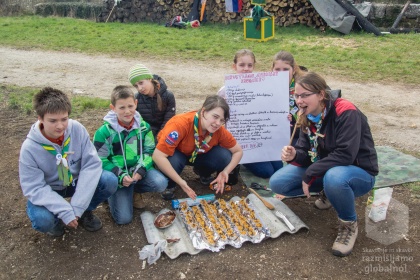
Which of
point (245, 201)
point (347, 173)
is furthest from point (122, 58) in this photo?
point (347, 173)

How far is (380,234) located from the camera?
341cm

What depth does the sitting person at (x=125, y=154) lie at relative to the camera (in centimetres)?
361

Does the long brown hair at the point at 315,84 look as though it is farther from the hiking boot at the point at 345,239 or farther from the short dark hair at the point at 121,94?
the short dark hair at the point at 121,94

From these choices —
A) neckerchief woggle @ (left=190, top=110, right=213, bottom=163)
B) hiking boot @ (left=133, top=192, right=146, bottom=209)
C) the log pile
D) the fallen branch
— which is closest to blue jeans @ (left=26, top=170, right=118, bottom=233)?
hiking boot @ (left=133, top=192, right=146, bottom=209)

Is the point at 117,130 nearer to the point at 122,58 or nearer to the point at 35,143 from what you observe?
the point at 35,143

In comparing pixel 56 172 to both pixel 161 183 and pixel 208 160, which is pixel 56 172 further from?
pixel 208 160

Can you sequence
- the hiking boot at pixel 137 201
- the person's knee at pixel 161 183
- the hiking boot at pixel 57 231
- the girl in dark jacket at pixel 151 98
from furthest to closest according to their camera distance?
the girl in dark jacket at pixel 151 98
the hiking boot at pixel 137 201
the person's knee at pixel 161 183
the hiking boot at pixel 57 231

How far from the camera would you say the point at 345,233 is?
10.6 ft

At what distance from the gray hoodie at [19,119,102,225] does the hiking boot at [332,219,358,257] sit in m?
1.86

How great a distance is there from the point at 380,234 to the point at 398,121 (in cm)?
306

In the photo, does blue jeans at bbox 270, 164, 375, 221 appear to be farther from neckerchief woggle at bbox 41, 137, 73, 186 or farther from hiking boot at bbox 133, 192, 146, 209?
neckerchief woggle at bbox 41, 137, 73, 186

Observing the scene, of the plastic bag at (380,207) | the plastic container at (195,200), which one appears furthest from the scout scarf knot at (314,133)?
the plastic container at (195,200)

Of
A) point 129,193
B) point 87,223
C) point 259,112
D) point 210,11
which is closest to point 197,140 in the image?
point 129,193

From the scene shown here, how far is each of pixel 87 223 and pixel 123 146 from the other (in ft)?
2.29
